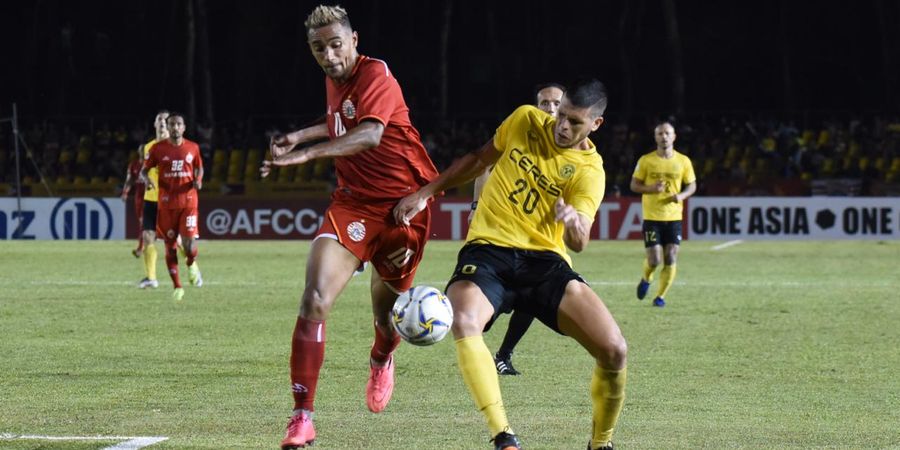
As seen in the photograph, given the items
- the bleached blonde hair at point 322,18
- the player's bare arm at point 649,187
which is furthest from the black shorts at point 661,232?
the bleached blonde hair at point 322,18

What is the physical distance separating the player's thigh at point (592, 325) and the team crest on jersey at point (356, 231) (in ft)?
4.83

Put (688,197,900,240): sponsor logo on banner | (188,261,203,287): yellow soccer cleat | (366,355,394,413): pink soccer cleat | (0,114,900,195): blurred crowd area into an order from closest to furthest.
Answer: (366,355,394,413): pink soccer cleat
(188,261,203,287): yellow soccer cleat
(688,197,900,240): sponsor logo on banner
(0,114,900,195): blurred crowd area

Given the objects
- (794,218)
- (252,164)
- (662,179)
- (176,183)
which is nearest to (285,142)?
(662,179)

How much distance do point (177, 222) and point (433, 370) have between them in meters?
8.23

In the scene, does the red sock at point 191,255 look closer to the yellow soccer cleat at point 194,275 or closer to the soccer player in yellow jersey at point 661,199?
the yellow soccer cleat at point 194,275

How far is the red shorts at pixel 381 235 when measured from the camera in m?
7.77

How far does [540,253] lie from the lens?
272 inches

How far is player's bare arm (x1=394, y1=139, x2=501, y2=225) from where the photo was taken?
23.9 ft

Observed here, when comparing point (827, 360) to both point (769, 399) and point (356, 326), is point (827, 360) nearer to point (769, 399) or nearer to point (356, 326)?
point (769, 399)

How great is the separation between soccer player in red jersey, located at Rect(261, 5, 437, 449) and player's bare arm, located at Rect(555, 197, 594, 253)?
52.0 inches

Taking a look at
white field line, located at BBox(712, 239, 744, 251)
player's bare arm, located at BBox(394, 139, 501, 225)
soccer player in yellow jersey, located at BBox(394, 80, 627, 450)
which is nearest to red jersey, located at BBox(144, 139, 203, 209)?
player's bare arm, located at BBox(394, 139, 501, 225)

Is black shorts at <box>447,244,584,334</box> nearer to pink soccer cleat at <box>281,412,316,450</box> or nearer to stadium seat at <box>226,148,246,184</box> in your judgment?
pink soccer cleat at <box>281,412,316,450</box>

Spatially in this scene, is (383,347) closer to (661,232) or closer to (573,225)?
(573,225)

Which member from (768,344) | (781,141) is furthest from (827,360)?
(781,141)
